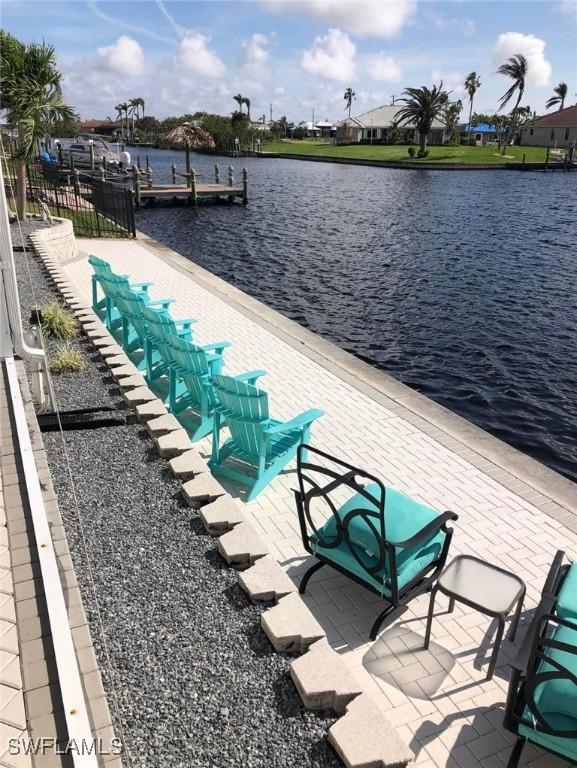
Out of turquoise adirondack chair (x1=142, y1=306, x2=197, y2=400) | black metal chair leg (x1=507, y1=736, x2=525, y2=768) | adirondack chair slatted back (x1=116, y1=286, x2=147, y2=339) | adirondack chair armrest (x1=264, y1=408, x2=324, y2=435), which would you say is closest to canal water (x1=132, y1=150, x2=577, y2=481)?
adirondack chair armrest (x1=264, y1=408, x2=324, y2=435)

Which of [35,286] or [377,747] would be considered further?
[35,286]

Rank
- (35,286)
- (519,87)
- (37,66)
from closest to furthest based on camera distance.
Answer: (35,286) < (37,66) < (519,87)

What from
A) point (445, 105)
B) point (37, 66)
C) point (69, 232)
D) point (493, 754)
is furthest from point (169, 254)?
point (445, 105)

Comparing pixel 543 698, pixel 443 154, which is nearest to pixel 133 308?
pixel 543 698

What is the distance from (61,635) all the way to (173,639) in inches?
24.8

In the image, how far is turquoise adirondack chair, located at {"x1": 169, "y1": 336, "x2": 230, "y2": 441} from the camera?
6391 mm

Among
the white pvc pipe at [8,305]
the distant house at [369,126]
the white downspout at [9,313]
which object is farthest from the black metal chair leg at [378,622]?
the distant house at [369,126]

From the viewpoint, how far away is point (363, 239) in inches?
971

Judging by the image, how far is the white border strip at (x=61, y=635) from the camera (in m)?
2.78

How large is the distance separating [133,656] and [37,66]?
17.9 m

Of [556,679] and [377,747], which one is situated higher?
[556,679]

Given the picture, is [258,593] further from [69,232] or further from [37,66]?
[37,66]

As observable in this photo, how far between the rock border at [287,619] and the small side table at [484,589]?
2.98 feet

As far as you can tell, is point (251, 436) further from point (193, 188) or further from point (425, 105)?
point (425, 105)
